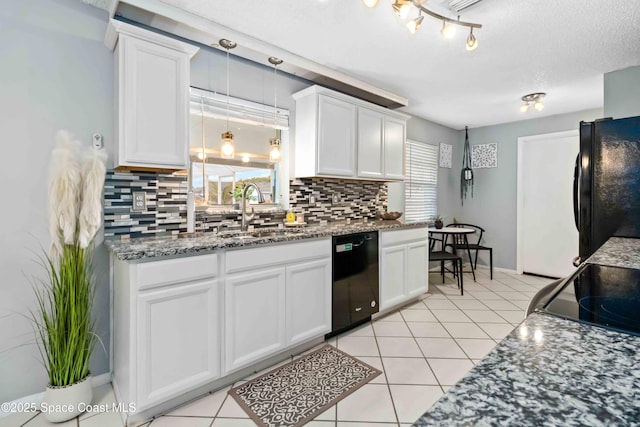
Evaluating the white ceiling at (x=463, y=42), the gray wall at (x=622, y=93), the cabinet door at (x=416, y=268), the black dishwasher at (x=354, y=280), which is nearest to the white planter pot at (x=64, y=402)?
the black dishwasher at (x=354, y=280)

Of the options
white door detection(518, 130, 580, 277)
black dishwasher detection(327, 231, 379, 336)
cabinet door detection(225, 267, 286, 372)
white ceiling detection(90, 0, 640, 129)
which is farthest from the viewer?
white door detection(518, 130, 580, 277)

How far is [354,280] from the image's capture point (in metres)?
2.72

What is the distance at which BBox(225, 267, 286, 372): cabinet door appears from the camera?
1.93m

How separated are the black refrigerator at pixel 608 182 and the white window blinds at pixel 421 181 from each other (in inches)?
95.6

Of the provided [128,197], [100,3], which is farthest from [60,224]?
[100,3]

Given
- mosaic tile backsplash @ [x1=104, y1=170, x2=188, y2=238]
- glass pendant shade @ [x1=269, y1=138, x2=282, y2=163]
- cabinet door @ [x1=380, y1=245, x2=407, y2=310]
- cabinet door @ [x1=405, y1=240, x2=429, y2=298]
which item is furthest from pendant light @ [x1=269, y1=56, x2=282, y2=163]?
cabinet door @ [x1=405, y1=240, x2=429, y2=298]

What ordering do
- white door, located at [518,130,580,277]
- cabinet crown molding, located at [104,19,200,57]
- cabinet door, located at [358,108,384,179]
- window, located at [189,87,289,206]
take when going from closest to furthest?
cabinet crown molding, located at [104,19,200,57]
window, located at [189,87,289,206]
cabinet door, located at [358,108,384,179]
white door, located at [518,130,580,277]

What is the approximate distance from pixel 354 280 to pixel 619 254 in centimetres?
173

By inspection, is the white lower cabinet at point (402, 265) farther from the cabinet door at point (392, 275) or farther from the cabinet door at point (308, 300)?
the cabinet door at point (308, 300)

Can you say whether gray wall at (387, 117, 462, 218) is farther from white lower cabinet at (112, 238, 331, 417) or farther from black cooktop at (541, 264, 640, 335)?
black cooktop at (541, 264, 640, 335)

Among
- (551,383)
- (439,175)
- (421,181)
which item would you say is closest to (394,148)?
(421,181)

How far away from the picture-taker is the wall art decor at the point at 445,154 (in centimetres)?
508

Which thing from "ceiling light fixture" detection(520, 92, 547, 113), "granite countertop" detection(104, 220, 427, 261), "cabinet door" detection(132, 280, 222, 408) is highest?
"ceiling light fixture" detection(520, 92, 547, 113)

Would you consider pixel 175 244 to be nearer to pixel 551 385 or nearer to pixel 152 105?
pixel 152 105
